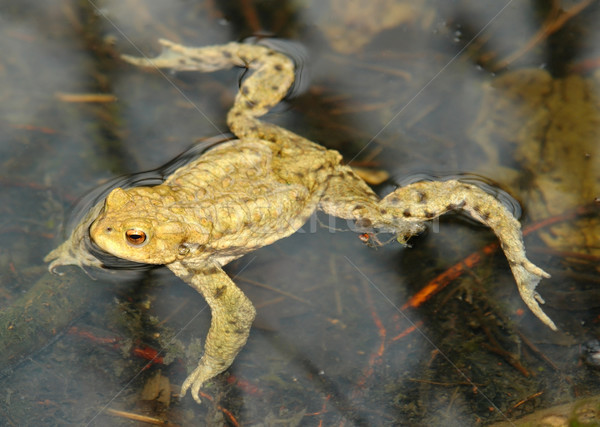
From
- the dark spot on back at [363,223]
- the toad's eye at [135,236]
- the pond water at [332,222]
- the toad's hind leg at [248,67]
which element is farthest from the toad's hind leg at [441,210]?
the toad's eye at [135,236]

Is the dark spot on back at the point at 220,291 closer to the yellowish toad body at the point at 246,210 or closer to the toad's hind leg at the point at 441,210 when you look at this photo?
the yellowish toad body at the point at 246,210

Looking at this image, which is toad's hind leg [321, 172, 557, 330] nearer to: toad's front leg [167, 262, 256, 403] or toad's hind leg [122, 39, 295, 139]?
toad's hind leg [122, 39, 295, 139]

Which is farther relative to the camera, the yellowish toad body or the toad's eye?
the yellowish toad body

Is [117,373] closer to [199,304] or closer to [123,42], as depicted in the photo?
[199,304]

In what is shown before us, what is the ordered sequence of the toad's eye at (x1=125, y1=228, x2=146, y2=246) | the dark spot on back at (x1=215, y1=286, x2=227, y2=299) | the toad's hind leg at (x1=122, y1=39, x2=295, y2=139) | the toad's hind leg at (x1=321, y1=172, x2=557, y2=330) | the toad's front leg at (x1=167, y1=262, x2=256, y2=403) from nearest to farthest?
the toad's eye at (x1=125, y1=228, x2=146, y2=246) < the toad's front leg at (x1=167, y1=262, x2=256, y2=403) < the dark spot on back at (x1=215, y1=286, x2=227, y2=299) < the toad's hind leg at (x1=321, y1=172, x2=557, y2=330) < the toad's hind leg at (x1=122, y1=39, x2=295, y2=139)

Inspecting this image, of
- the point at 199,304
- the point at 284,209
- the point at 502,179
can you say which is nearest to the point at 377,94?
the point at 502,179

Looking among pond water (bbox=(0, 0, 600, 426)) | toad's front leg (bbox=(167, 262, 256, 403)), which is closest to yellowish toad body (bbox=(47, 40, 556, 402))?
toad's front leg (bbox=(167, 262, 256, 403))
